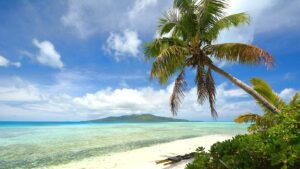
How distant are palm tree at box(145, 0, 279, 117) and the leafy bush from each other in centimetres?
458

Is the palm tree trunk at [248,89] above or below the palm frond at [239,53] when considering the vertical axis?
below

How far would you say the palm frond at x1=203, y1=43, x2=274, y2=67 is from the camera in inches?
306

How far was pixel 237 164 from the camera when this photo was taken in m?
2.94

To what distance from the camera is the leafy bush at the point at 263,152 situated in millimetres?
2582

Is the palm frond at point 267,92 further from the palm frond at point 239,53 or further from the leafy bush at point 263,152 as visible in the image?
the leafy bush at point 263,152

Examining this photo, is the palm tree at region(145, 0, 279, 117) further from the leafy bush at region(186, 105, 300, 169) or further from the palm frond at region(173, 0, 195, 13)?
the leafy bush at region(186, 105, 300, 169)

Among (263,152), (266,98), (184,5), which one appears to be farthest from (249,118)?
(263,152)

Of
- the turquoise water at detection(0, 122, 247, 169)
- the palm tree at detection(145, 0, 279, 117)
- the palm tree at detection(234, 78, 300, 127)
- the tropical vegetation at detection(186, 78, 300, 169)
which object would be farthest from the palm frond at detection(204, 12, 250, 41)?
the turquoise water at detection(0, 122, 247, 169)

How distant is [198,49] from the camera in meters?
8.94

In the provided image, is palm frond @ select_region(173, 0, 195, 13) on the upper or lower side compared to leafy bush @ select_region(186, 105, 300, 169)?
upper

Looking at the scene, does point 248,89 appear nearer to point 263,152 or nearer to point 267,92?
point 267,92

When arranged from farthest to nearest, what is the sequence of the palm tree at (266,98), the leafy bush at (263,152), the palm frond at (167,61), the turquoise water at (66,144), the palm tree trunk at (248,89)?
the turquoise water at (66,144)
the palm tree at (266,98)
the palm frond at (167,61)
the palm tree trunk at (248,89)
the leafy bush at (263,152)

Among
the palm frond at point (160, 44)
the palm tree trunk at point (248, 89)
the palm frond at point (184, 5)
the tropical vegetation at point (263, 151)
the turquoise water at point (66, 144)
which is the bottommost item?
the turquoise water at point (66, 144)

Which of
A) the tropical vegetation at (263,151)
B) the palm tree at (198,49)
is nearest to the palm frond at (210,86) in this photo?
the palm tree at (198,49)
